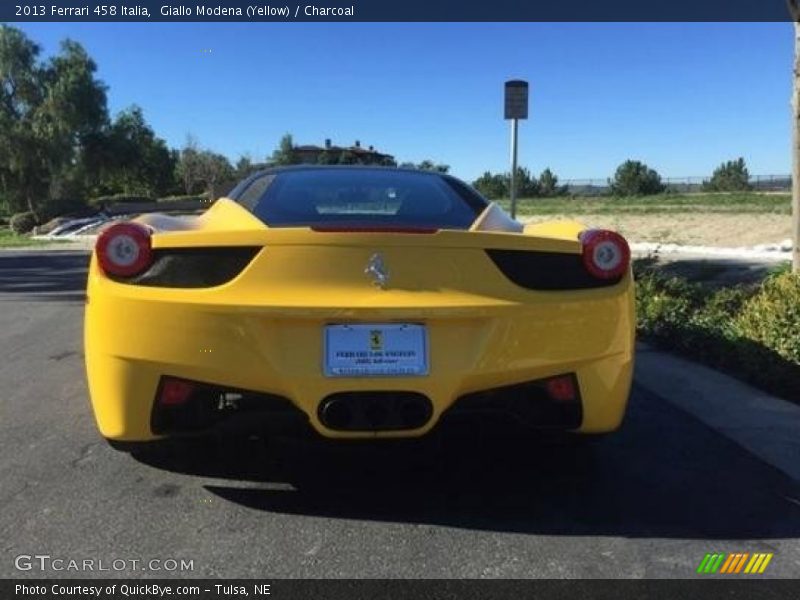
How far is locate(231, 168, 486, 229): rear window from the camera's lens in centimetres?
343

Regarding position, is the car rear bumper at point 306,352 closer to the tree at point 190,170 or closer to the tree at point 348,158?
the tree at point 348,158

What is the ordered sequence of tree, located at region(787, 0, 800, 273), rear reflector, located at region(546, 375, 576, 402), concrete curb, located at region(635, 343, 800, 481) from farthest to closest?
1. tree, located at region(787, 0, 800, 273)
2. concrete curb, located at region(635, 343, 800, 481)
3. rear reflector, located at region(546, 375, 576, 402)

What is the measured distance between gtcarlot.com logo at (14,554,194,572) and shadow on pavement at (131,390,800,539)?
1.71 ft

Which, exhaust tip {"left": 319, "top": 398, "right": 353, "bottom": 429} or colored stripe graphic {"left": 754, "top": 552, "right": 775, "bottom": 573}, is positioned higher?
exhaust tip {"left": 319, "top": 398, "right": 353, "bottom": 429}

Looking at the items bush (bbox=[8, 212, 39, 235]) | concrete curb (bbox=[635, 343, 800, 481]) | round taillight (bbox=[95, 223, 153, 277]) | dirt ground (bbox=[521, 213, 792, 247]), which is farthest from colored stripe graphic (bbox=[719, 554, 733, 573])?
bush (bbox=[8, 212, 39, 235])

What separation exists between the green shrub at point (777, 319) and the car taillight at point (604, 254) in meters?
2.46

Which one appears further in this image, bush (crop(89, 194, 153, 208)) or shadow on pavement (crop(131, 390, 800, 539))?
bush (crop(89, 194, 153, 208))

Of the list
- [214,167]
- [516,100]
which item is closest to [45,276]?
[516,100]

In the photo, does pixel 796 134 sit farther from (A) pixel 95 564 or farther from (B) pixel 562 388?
(A) pixel 95 564

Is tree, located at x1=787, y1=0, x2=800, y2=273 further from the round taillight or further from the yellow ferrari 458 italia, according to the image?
the round taillight

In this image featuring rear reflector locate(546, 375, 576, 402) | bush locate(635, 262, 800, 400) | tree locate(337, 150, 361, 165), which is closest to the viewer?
rear reflector locate(546, 375, 576, 402)

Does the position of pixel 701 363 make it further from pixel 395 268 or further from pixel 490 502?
pixel 395 268

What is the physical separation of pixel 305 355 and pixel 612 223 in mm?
23379

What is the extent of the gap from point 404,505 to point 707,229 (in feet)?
62.1
